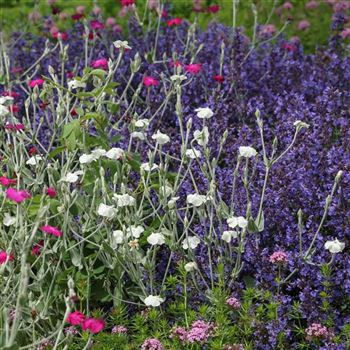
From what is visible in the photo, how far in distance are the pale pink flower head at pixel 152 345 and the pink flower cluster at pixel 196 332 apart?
0.29 ft

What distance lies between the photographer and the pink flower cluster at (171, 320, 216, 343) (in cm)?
304

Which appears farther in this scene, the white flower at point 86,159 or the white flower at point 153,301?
the white flower at point 86,159

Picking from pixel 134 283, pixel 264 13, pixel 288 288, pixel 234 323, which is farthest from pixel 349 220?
pixel 264 13

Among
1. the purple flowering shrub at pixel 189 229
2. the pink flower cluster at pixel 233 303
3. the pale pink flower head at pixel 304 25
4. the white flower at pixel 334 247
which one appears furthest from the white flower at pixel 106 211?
the pale pink flower head at pixel 304 25

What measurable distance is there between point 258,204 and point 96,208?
722 millimetres

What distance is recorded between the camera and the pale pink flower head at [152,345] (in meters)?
3.01

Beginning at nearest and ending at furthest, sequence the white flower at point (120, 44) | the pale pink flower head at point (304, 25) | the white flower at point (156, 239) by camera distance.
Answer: the white flower at point (156, 239)
the white flower at point (120, 44)
the pale pink flower head at point (304, 25)

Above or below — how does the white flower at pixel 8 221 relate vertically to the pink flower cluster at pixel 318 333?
above

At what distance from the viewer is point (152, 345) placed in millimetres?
3012

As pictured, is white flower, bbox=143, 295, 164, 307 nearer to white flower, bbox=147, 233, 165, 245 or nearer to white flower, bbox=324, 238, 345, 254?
white flower, bbox=147, 233, 165, 245

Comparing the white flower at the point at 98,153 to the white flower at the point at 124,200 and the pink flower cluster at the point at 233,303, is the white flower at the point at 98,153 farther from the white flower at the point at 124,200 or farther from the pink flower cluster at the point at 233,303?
the pink flower cluster at the point at 233,303

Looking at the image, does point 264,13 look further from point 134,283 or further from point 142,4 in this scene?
point 134,283

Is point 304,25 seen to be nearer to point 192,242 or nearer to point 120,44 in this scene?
point 120,44

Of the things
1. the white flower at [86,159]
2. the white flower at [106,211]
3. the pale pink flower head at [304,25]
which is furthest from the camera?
the pale pink flower head at [304,25]
